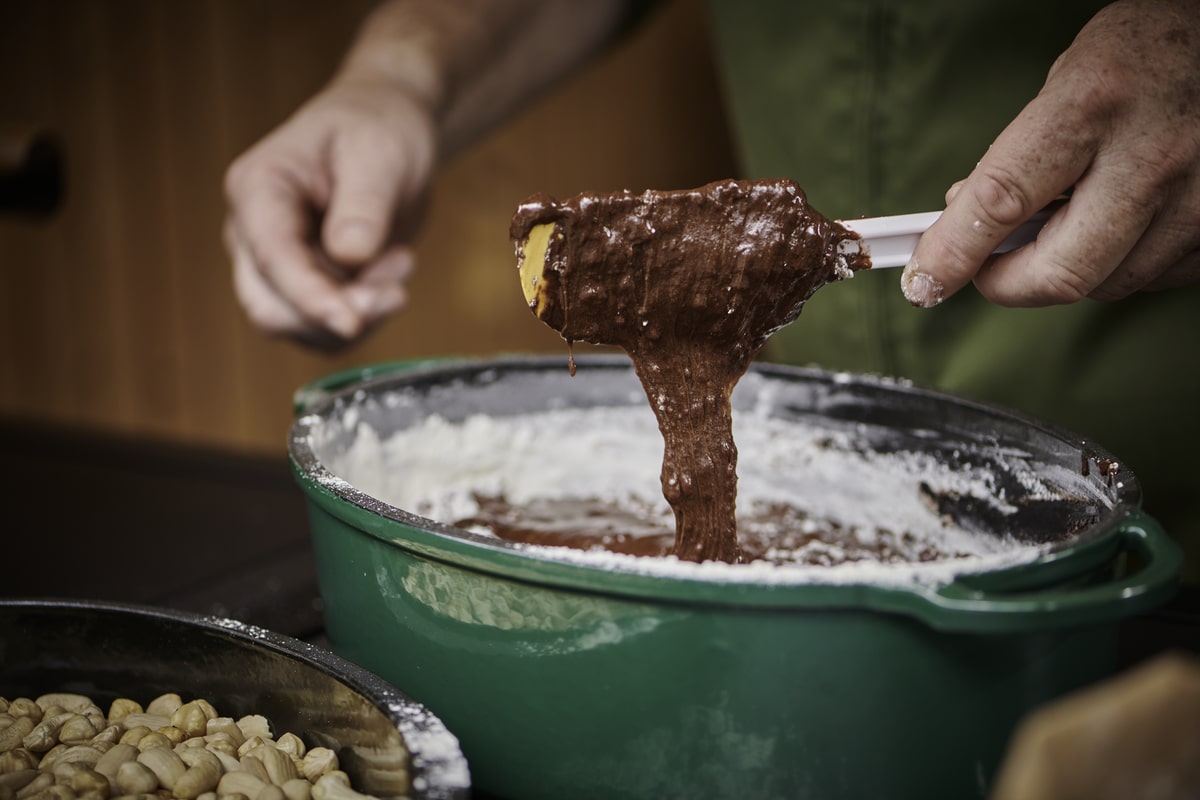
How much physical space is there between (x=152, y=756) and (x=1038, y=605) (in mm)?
597

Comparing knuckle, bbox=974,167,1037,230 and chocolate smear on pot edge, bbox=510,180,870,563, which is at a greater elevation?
knuckle, bbox=974,167,1037,230

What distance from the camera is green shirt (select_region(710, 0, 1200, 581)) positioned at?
4.55 ft

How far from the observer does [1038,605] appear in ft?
1.88

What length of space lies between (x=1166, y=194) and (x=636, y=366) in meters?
0.49

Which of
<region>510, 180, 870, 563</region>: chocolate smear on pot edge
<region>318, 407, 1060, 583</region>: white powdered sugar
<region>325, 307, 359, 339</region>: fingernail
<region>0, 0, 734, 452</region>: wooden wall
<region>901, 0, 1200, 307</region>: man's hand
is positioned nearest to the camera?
<region>901, 0, 1200, 307</region>: man's hand

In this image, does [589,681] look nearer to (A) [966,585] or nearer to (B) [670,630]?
(B) [670,630]

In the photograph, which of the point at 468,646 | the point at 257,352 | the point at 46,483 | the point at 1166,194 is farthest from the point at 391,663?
the point at 257,352

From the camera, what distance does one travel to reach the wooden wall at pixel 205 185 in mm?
2955

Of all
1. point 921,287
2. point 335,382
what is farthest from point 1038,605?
point 335,382

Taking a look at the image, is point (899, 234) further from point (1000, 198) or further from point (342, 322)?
point (342, 322)

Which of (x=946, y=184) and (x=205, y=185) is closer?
(x=946, y=184)

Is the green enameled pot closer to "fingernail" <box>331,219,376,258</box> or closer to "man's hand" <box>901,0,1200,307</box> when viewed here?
"man's hand" <box>901,0,1200,307</box>

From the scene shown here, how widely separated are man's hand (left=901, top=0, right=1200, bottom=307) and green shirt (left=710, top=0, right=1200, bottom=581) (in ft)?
1.81

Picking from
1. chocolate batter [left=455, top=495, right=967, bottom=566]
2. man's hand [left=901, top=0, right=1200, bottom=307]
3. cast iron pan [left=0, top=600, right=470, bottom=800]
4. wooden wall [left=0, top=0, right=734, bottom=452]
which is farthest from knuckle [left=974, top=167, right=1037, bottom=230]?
wooden wall [left=0, top=0, right=734, bottom=452]
